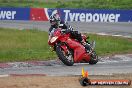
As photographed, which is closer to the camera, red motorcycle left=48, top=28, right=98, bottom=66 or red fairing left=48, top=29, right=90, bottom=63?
red motorcycle left=48, top=28, right=98, bottom=66

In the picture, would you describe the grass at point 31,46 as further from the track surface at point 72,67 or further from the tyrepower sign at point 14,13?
the tyrepower sign at point 14,13

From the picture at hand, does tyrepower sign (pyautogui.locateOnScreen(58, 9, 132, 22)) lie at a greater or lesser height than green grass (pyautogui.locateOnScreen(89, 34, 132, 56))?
lesser

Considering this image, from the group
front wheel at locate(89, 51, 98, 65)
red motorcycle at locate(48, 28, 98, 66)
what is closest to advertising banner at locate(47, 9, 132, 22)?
front wheel at locate(89, 51, 98, 65)

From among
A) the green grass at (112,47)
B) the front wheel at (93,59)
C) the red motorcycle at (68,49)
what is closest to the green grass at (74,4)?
the green grass at (112,47)

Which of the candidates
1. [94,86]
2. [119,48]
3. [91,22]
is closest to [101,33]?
[91,22]

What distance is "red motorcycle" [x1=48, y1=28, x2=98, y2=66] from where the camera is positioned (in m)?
17.0

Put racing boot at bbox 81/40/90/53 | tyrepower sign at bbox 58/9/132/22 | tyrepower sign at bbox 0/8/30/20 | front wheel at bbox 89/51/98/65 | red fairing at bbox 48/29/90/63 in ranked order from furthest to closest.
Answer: tyrepower sign at bbox 0/8/30/20, tyrepower sign at bbox 58/9/132/22, racing boot at bbox 81/40/90/53, front wheel at bbox 89/51/98/65, red fairing at bbox 48/29/90/63

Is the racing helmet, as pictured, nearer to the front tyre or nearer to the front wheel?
the front tyre

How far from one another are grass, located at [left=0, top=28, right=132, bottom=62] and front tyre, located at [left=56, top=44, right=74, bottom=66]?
2.17 metres

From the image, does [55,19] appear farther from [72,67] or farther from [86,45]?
[72,67]

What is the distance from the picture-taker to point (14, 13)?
39906 mm

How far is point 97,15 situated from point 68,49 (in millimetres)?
21403

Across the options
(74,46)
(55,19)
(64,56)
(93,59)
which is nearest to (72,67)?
(64,56)

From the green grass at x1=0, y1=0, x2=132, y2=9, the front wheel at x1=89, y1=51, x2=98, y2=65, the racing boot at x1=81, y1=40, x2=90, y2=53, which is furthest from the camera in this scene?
the green grass at x1=0, y1=0, x2=132, y2=9
